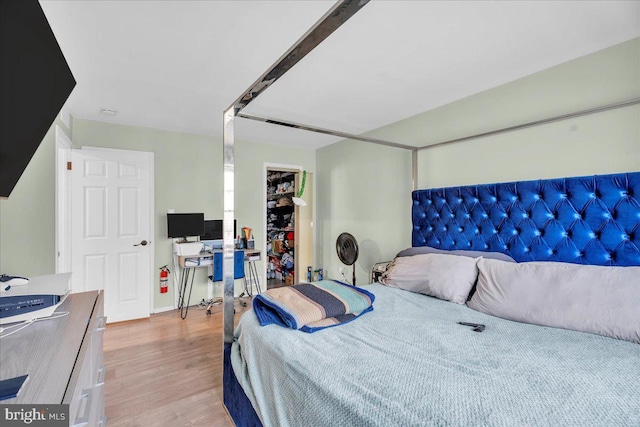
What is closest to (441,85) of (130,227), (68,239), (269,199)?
(130,227)

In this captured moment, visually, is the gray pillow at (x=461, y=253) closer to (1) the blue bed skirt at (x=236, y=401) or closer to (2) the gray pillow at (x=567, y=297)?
(2) the gray pillow at (x=567, y=297)

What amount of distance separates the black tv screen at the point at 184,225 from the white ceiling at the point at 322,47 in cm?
136

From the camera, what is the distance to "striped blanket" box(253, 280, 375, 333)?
1.56 meters

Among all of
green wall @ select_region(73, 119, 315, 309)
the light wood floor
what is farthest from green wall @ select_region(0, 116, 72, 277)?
the light wood floor

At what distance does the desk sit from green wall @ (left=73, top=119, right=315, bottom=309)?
104 millimetres

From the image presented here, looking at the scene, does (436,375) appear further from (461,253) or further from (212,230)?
(212,230)

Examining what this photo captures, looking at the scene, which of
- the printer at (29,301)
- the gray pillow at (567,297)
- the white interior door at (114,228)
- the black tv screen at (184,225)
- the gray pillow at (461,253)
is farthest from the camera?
the black tv screen at (184,225)

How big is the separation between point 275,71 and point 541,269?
1882mm

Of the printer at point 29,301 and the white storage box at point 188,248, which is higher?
the printer at point 29,301

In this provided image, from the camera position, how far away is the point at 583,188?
1.87 meters

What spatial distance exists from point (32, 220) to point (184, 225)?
1.76 metres

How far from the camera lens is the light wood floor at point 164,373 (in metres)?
1.86

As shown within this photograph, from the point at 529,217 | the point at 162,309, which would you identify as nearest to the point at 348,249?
the point at 529,217
